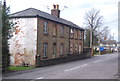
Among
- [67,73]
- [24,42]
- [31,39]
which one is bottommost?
[67,73]

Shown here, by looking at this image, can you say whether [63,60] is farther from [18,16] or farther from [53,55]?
[18,16]

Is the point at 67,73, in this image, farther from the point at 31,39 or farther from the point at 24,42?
the point at 24,42

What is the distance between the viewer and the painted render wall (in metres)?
24.6

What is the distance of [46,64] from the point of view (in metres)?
24.3

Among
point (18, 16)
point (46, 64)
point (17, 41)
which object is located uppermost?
point (18, 16)

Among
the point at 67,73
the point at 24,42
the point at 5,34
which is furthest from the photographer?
the point at 24,42

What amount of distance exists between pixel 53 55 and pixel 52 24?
4623 mm

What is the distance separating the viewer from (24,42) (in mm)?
25109

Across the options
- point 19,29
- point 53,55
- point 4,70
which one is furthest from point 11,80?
point 53,55

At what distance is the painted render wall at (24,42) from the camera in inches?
968

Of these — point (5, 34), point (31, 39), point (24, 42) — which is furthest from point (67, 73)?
point (24, 42)

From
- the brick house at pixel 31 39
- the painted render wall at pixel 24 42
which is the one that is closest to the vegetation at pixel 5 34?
the brick house at pixel 31 39

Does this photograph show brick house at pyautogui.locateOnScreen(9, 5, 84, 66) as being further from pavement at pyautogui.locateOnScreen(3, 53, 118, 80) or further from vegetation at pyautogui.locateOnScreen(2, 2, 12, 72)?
vegetation at pyautogui.locateOnScreen(2, 2, 12, 72)

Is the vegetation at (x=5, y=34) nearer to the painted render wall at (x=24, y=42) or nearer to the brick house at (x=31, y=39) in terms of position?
the brick house at (x=31, y=39)
